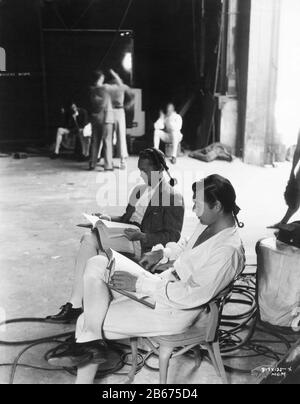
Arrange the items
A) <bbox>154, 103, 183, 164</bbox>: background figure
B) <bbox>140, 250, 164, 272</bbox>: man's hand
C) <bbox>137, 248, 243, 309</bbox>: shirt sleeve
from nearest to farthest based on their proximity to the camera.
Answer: <bbox>137, 248, 243, 309</bbox>: shirt sleeve < <bbox>140, 250, 164, 272</bbox>: man's hand < <bbox>154, 103, 183, 164</bbox>: background figure

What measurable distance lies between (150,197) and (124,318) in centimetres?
144

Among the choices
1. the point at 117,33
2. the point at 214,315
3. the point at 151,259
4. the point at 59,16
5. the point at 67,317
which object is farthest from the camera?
the point at 117,33

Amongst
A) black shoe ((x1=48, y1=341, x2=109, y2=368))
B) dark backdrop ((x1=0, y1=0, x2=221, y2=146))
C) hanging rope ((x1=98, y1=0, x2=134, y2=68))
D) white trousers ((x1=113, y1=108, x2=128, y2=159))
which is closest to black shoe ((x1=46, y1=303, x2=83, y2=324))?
black shoe ((x1=48, y1=341, x2=109, y2=368))

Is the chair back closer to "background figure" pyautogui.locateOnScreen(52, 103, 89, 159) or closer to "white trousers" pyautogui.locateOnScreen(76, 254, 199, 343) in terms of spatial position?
"white trousers" pyautogui.locateOnScreen(76, 254, 199, 343)

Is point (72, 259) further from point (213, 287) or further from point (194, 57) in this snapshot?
point (194, 57)

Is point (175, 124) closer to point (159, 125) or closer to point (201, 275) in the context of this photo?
point (159, 125)

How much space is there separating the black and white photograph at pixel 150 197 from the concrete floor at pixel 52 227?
2 cm

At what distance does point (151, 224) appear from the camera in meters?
4.22

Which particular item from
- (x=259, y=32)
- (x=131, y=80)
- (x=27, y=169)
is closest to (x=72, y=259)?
(x=27, y=169)

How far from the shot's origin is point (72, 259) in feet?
19.4

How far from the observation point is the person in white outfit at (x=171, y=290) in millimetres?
3046

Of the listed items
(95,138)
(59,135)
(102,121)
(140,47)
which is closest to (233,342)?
(102,121)

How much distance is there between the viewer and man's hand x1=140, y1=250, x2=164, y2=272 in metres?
3.85
